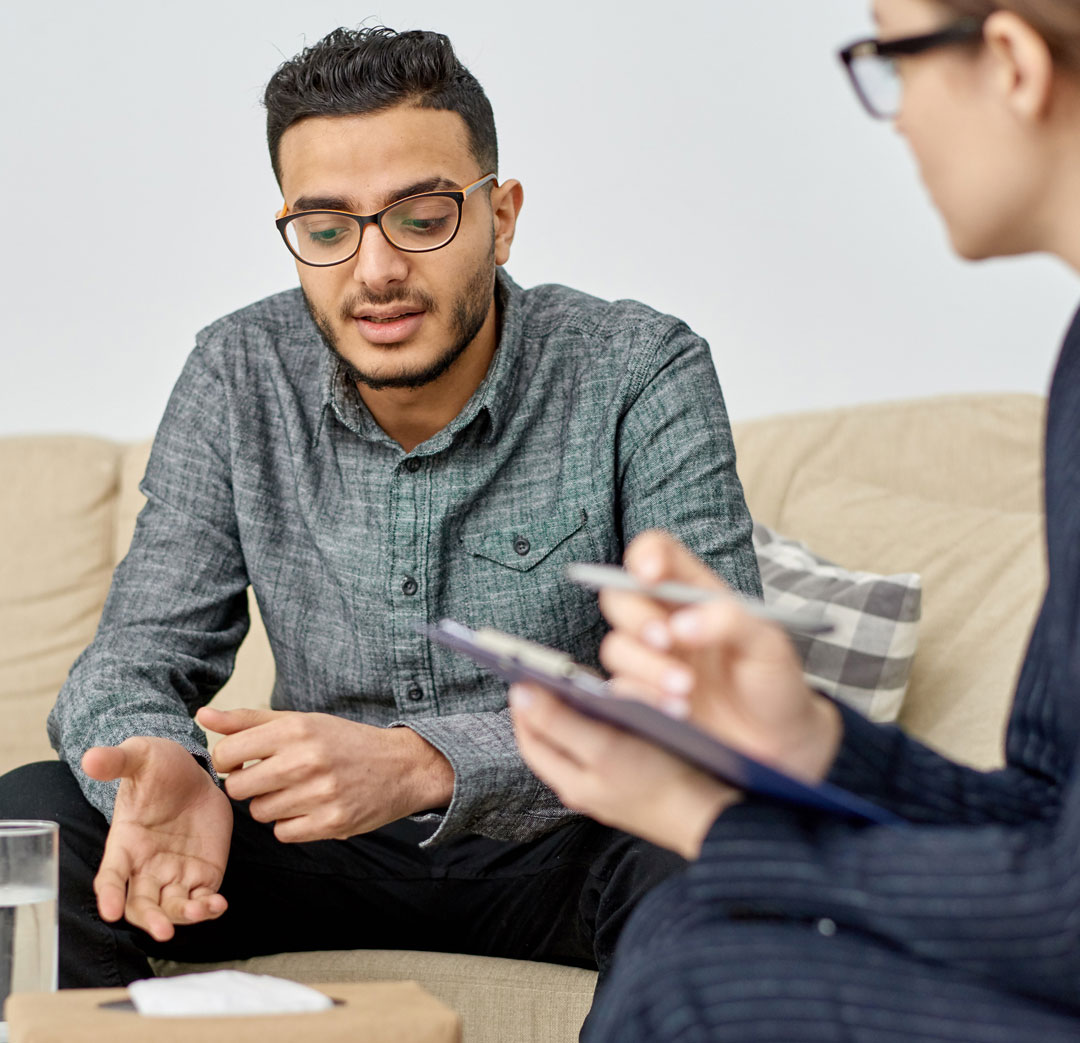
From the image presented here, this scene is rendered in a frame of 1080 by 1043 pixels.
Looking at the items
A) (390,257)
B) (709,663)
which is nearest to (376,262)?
(390,257)

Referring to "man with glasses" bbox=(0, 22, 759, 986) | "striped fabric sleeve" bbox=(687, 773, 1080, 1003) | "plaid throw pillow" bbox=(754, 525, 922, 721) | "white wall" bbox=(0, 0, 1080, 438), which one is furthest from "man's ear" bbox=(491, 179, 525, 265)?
"striped fabric sleeve" bbox=(687, 773, 1080, 1003)

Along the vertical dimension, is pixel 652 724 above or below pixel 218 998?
above

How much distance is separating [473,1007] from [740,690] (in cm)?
87

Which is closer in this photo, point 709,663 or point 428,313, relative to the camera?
point 709,663

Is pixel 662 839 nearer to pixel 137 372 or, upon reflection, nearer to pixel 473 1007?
pixel 473 1007

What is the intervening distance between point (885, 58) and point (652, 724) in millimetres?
418

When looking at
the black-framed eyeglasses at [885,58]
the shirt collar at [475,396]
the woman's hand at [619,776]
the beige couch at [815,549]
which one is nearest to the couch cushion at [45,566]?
the beige couch at [815,549]

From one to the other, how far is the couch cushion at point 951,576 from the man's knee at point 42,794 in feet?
3.42

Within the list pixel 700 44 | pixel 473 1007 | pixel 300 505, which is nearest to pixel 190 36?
pixel 700 44

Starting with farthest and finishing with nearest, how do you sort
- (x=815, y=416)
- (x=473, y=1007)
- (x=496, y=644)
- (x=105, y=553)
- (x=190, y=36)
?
(x=190, y=36)
(x=105, y=553)
(x=815, y=416)
(x=473, y=1007)
(x=496, y=644)

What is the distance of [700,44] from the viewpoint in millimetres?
2348

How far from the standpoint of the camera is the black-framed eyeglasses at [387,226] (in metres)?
1.42

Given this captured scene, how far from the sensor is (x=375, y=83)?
1.46m

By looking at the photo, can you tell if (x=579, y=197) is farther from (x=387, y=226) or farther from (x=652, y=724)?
(x=652, y=724)
